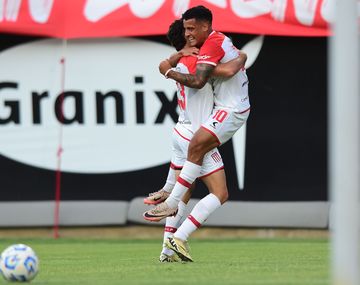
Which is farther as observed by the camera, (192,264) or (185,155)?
(185,155)

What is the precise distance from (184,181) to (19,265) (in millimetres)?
2857

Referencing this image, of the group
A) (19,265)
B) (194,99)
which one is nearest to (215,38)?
(194,99)

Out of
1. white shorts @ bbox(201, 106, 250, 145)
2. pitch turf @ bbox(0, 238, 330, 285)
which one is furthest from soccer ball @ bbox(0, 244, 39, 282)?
white shorts @ bbox(201, 106, 250, 145)

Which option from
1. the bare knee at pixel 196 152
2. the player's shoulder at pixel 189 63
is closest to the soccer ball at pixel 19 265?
the bare knee at pixel 196 152

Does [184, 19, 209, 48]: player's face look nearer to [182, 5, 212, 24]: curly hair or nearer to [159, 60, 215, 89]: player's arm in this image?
[182, 5, 212, 24]: curly hair

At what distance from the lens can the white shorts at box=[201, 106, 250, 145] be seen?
9.85 meters

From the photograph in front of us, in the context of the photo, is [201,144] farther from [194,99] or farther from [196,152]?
[194,99]

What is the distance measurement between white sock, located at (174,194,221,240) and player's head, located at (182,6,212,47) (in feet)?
4.89

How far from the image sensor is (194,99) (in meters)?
10.2

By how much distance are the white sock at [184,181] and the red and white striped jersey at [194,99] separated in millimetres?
519

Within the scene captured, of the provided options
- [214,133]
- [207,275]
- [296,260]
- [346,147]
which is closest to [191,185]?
[214,133]

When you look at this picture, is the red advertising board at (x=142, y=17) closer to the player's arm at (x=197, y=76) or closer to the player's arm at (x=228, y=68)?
the player's arm at (x=228, y=68)

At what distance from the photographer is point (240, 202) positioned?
15633 mm

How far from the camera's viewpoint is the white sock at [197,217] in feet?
31.9
